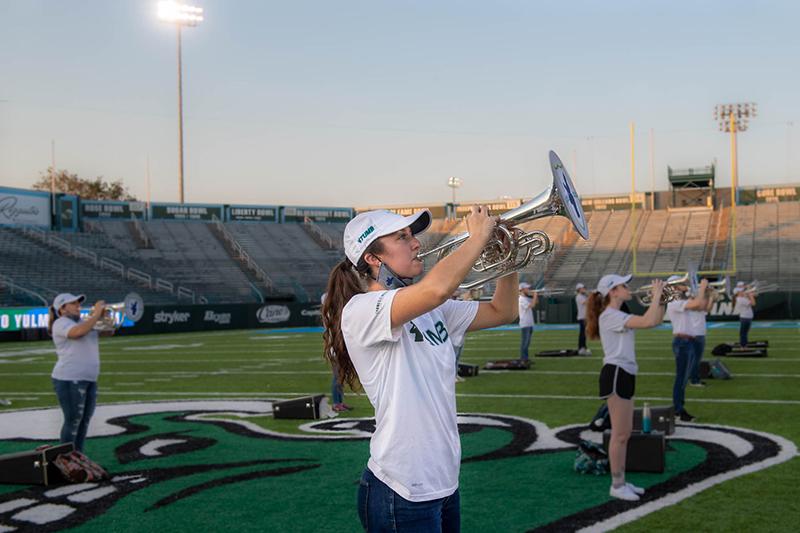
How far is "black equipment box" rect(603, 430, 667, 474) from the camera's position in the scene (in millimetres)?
7727

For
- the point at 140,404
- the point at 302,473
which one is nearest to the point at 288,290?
the point at 140,404

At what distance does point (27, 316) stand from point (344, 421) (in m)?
24.1

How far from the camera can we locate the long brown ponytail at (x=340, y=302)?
3.40 metres

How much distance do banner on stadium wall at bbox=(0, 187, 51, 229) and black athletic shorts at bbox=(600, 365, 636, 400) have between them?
43.6 meters

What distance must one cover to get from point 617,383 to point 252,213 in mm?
52643

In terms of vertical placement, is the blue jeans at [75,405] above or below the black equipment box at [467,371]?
above

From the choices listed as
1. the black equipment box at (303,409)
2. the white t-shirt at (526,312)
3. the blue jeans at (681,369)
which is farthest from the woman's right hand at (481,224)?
the white t-shirt at (526,312)

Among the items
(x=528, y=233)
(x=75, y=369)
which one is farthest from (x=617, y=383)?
(x=75, y=369)

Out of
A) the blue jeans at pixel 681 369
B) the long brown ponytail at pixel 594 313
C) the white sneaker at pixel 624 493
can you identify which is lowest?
the white sneaker at pixel 624 493

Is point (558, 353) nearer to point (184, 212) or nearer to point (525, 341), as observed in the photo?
point (525, 341)

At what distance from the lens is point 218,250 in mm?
50625

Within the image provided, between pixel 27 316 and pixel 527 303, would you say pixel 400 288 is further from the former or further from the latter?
pixel 27 316

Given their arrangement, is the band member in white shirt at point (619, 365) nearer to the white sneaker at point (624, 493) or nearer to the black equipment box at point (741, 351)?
the white sneaker at point (624, 493)

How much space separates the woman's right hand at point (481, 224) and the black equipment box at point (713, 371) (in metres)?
12.4
